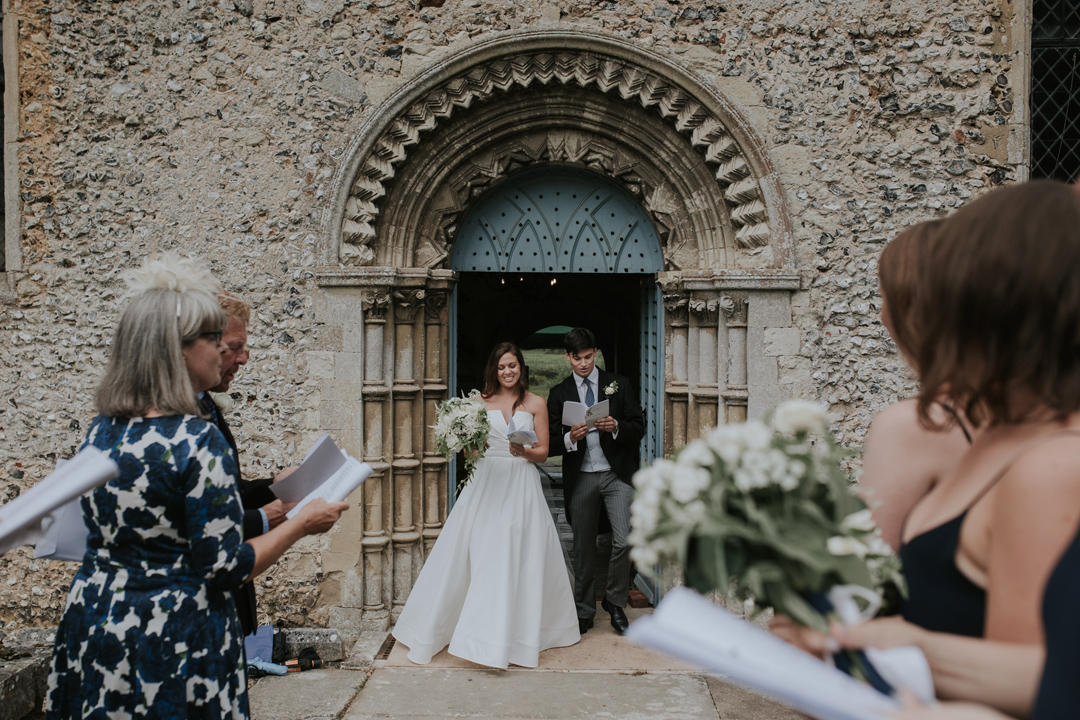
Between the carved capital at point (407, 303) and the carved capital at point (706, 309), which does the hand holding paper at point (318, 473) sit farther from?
the carved capital at point (706, 309)

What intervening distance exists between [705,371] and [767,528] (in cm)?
371

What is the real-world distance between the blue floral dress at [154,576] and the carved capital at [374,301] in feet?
8.86

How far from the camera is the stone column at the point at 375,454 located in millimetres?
4668

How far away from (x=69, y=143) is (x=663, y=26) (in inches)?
153

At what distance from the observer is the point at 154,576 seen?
6.33 feet

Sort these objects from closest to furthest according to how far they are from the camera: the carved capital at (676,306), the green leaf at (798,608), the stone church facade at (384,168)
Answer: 1. the green leaf at (798,608)
2. the stone church facade at (384,168)
3. the carved capital at (676,306)

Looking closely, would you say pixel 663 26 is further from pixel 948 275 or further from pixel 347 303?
pixel 948 275

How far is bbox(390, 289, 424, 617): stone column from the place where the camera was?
4.79 m

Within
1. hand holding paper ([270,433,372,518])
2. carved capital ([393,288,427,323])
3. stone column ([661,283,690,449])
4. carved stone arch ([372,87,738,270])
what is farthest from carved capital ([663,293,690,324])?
hand holding paper ([270,433,372,518])

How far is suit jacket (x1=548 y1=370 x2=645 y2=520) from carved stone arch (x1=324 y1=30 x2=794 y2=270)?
1161mm

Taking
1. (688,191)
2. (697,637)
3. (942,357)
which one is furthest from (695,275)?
(697,637)

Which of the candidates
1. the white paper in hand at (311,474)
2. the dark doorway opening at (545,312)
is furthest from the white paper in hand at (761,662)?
the dark doorway opening at (545,312)

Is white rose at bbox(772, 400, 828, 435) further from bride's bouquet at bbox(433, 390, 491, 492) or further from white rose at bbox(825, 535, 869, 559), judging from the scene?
bride's bouquet at bbox(433, 390, 491, 492)

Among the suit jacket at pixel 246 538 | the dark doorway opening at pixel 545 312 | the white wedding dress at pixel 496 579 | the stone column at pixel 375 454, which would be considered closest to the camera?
the suit jacket at pixel 246 538
